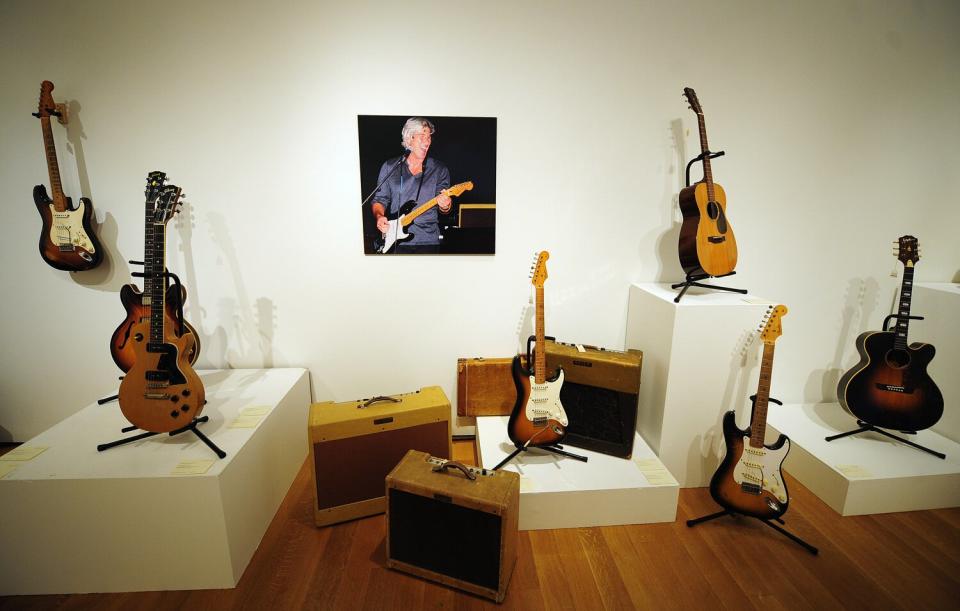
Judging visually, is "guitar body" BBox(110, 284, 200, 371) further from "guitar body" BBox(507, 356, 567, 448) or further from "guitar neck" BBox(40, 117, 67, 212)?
"guitar body" BBox(507, 356, 567, 448)

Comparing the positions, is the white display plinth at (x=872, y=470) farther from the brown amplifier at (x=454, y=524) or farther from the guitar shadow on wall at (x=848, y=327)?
the brown amplifier at (x=454, y=524)

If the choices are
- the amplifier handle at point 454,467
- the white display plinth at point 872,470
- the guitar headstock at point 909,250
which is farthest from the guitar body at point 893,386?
the amplifier handle at point 454,467

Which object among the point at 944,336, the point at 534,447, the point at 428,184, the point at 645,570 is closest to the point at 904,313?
the point at 944,336

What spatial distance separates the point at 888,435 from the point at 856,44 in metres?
2.11

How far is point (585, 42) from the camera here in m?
2.08

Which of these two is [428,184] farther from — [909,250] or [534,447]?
[909,250]

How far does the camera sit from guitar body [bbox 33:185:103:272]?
2033 millimetres

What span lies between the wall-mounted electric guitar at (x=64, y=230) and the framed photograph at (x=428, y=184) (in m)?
1.36

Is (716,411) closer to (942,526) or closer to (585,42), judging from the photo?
(942,526)

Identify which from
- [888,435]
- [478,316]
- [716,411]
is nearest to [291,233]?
[478,316]

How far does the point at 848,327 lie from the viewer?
8.41 feet

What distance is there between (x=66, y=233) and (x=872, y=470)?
13.6 ft

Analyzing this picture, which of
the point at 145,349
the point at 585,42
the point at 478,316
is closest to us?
the point at 145,349

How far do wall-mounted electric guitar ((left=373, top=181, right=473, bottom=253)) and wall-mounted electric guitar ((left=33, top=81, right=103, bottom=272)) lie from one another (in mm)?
1419
